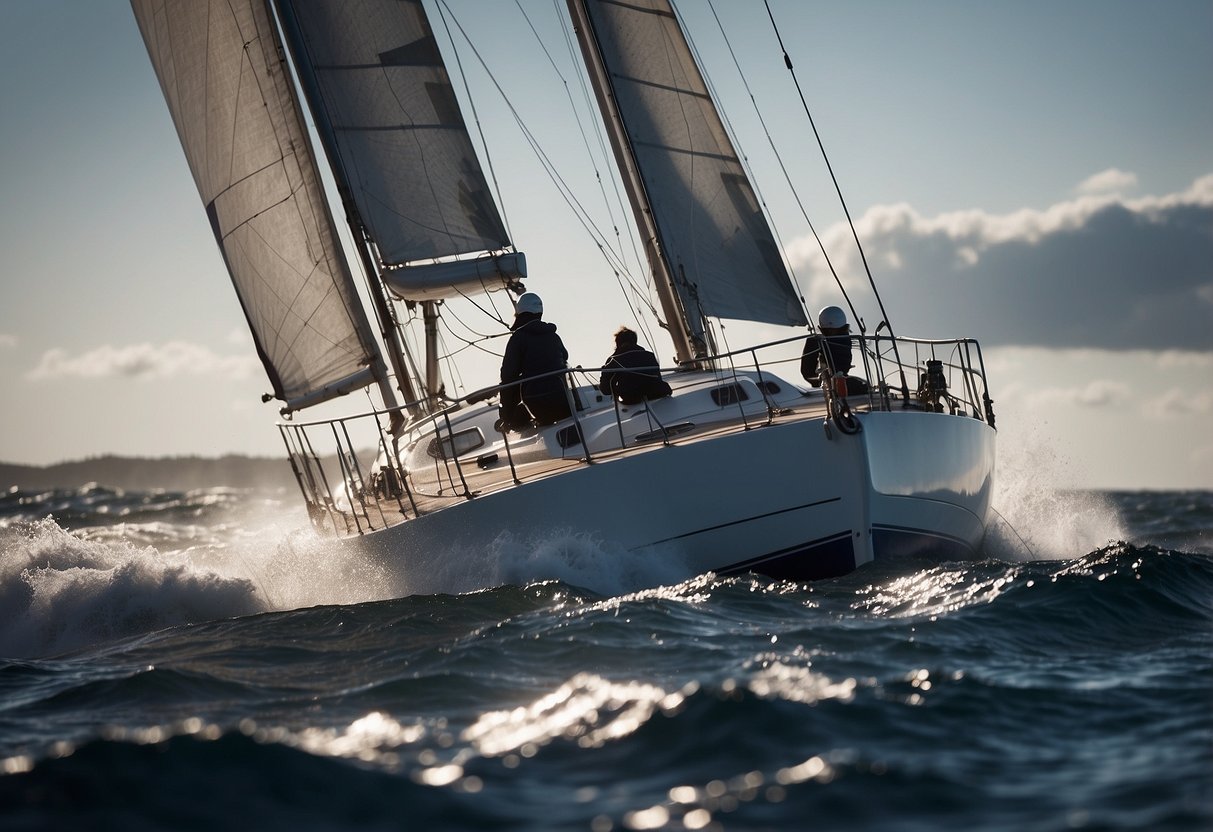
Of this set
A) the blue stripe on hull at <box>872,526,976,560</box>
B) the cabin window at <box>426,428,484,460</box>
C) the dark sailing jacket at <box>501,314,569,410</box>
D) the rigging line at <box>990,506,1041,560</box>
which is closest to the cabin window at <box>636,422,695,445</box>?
the dark sailing jacket at <box>501,314,569,410</box>

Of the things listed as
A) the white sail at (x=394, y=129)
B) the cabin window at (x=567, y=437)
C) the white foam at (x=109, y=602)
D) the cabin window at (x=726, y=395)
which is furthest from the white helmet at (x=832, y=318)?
the white foam at (x=109, y=602)

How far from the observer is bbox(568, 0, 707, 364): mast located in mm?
11242

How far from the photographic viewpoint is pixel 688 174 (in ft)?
38.1

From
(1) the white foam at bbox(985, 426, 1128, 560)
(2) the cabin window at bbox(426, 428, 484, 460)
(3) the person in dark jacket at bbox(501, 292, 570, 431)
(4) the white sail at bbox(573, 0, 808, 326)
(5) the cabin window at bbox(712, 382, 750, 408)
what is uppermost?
(4) the white sail at bbox(573, 0, 808, 326)

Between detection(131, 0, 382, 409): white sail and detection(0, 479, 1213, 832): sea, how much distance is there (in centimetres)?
361

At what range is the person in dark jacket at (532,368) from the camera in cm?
905

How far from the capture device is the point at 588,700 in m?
4.51

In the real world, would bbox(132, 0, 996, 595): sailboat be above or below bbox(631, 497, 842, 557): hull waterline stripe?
above

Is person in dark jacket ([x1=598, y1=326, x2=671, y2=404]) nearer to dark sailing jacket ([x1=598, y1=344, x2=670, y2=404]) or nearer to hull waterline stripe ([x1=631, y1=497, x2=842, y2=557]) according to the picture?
dark sailing jacket ([x1=598, y1=344, x2=670, y2=404])

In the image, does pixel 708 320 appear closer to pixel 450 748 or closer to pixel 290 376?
pixel 290 376

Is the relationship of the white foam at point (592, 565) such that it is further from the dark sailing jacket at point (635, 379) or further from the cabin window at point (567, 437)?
the dark sailing jacket at point (635, 379)

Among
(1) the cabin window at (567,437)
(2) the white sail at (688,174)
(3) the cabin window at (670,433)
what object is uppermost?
(2) the white sail at (688,174)

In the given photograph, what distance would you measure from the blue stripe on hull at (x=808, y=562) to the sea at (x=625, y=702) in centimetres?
13

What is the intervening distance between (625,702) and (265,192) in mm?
8563
